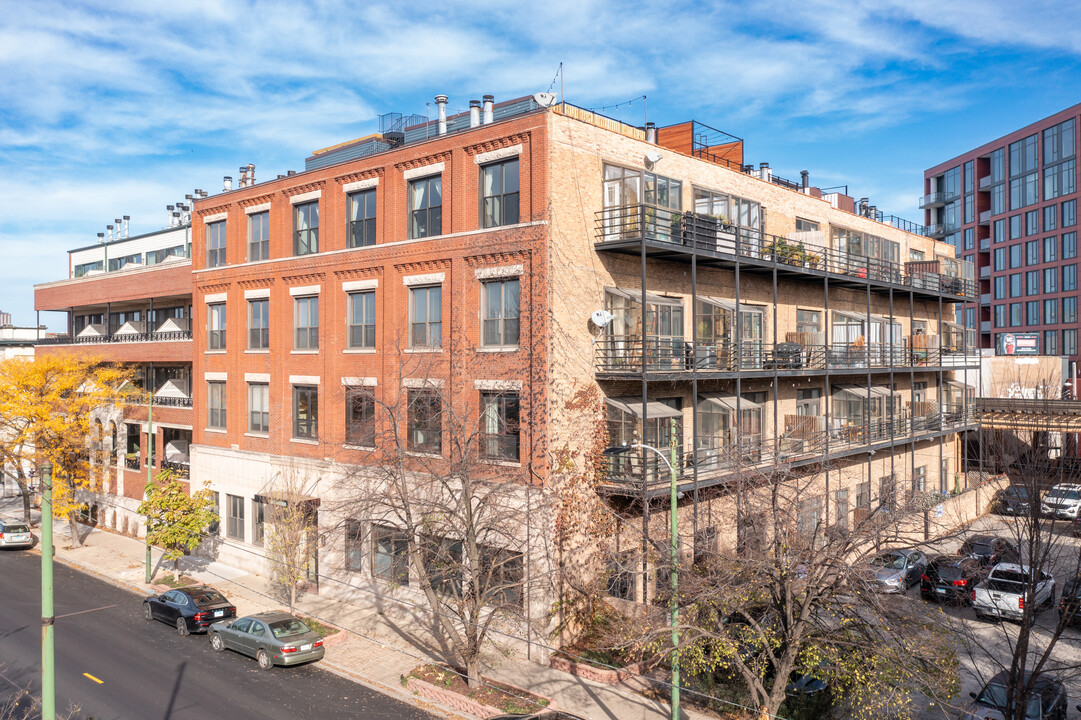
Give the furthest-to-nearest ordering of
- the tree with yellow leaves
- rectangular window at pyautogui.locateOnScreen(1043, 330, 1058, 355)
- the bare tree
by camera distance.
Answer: rectangular window at pyautogui.locateOnScreen(1043, 330, 1058, 355)
the tree with yellow leaves
the bare tree

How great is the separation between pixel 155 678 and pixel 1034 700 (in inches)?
977

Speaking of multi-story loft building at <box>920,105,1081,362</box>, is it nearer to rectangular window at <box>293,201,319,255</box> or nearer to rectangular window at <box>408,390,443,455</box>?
rectangular window at <box>408,390,443,455</box>

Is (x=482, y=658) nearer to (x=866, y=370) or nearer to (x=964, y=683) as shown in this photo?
(x=964, y=683)

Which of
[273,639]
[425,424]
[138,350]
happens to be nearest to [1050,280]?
[425,424]

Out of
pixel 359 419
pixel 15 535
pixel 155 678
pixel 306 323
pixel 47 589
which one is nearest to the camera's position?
pixel 47 589

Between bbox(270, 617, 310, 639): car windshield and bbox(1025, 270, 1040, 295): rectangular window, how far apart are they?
84807 millimetres

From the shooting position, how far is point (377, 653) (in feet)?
81.4

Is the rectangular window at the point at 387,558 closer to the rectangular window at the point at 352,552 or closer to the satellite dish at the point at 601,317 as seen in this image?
the rectangular window at the point at 352,552

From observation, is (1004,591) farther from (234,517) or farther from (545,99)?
(234,517)

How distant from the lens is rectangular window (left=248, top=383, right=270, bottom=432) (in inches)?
1378

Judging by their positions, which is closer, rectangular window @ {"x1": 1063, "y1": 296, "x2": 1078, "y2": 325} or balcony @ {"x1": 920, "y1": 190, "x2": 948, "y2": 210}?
rectangular window @ {"x1": 1063, "y1": 296, "x2": 1078, "y2": 325}

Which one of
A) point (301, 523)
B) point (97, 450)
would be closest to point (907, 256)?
point (301, 523)

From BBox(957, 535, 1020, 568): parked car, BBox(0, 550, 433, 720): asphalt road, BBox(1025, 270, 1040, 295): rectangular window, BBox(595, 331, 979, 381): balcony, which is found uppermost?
BBox(1025, 270, 1040, 295): rectangular window

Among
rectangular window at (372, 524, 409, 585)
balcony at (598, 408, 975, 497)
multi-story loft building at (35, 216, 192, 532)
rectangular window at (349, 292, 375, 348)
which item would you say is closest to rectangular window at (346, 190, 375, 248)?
rectangular window at (349, 292, 375, 348)
